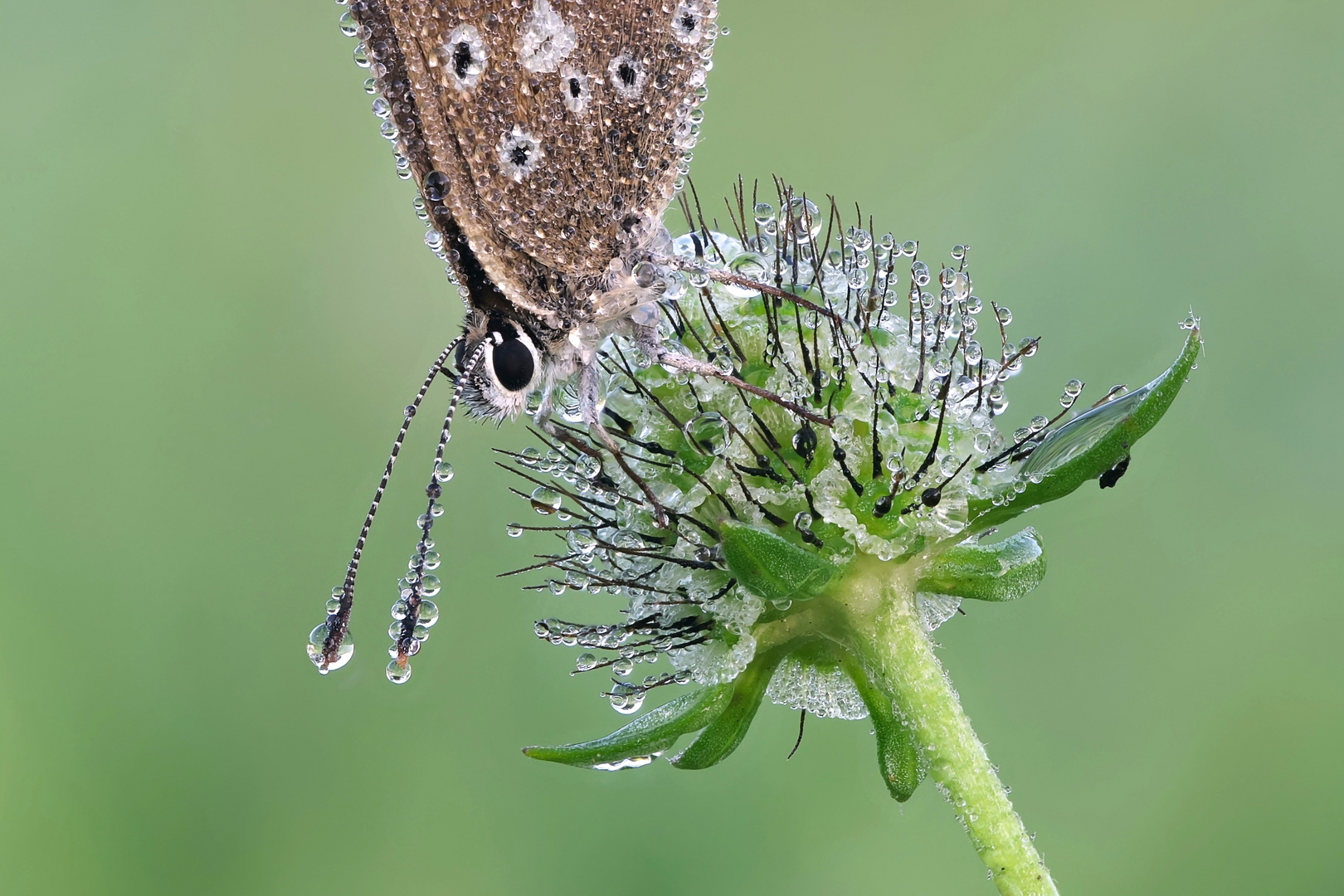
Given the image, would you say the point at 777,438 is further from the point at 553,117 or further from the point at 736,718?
the point at 553,117

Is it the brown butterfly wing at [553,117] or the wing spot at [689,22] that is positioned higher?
the wing spot at [689,22]

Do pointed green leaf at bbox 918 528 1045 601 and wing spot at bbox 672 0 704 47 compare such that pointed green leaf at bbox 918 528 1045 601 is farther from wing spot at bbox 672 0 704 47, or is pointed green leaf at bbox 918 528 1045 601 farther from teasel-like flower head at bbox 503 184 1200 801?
wing spot at bbox 672 0 704 47

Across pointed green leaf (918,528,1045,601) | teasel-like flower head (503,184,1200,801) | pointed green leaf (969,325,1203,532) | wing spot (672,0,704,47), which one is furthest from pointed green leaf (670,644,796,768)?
wing spot (672,0,704,47)

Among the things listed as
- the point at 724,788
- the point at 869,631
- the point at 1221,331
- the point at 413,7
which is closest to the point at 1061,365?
the point at 1221,331

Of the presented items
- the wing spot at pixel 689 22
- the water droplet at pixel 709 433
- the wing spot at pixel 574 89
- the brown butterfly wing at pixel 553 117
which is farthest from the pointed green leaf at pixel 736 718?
the wing spot at pixel 689 22

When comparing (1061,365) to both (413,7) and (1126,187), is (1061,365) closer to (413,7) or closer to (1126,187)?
(1126,187)

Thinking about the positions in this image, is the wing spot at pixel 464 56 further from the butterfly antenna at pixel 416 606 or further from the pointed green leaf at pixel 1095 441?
the pointed green leaf at pixel 1095 441

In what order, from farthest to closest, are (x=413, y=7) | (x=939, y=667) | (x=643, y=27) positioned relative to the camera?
(x=643, y=27), (x=413, y=7), (x=939, y=667)
